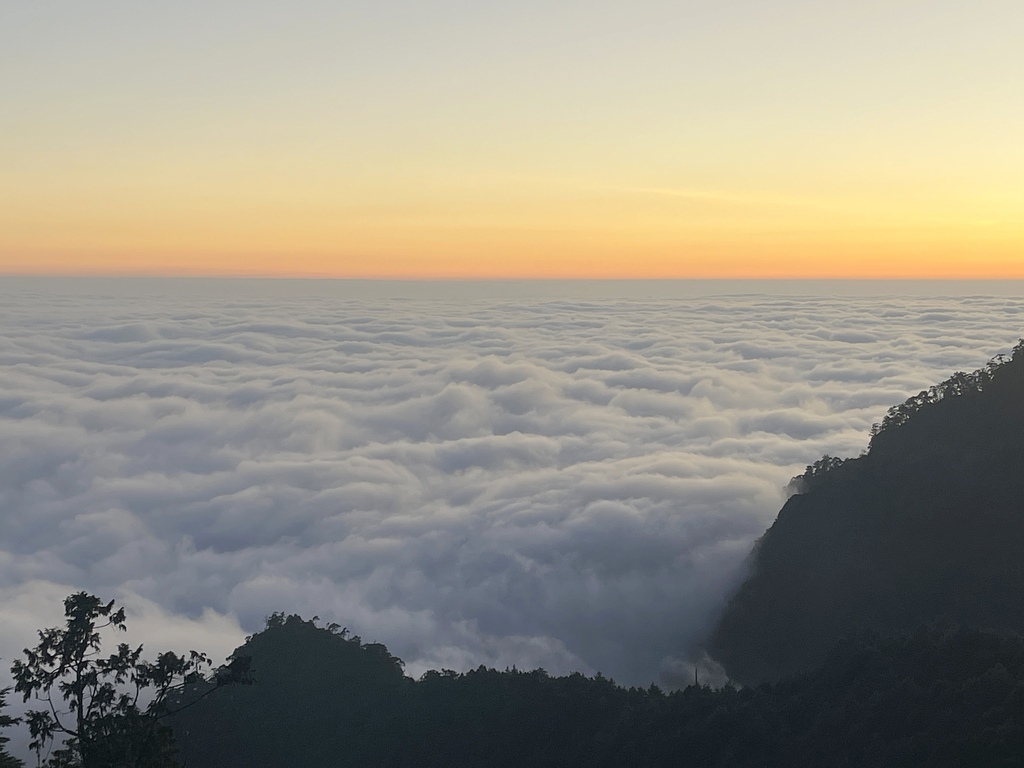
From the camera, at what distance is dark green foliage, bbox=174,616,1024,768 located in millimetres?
29453

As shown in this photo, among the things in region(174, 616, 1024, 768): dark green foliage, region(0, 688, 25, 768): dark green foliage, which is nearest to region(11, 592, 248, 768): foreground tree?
region(0, 688, 25, 768): dark green foliage

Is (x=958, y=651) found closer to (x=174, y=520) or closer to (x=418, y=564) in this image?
(x=418, y=564)

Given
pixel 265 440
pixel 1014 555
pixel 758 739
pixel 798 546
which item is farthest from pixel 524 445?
pixel 758 739

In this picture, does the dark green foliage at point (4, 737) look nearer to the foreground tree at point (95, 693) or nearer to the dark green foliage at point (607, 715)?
the foreground tree at point (95, 693)

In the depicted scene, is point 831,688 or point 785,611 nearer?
point 831,688

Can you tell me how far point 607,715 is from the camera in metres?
38.9

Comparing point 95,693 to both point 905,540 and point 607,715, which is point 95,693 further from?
point 905,540

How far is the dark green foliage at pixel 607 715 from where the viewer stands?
29453mm

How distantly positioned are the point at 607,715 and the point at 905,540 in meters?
22.0

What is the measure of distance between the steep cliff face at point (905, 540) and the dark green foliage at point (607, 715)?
40.0ft

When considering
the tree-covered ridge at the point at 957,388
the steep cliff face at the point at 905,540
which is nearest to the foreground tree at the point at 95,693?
the steep cliff face at the point at 905,540

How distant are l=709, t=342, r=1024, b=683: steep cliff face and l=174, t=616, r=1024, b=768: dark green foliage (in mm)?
12192

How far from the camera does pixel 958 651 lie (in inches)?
1283

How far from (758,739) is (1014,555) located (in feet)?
72.1
